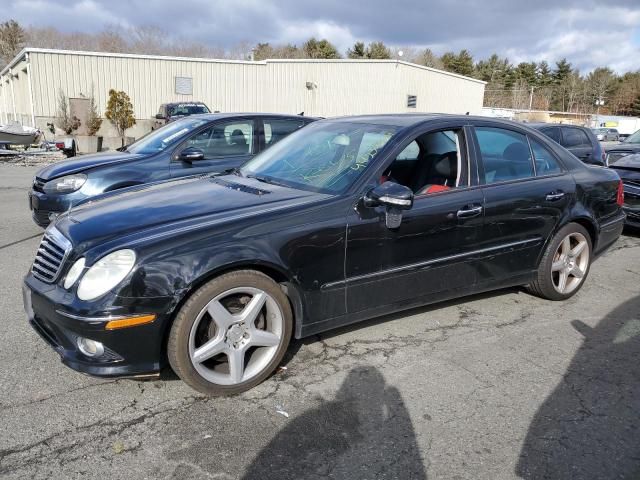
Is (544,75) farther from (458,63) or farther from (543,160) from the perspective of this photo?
(543,160)

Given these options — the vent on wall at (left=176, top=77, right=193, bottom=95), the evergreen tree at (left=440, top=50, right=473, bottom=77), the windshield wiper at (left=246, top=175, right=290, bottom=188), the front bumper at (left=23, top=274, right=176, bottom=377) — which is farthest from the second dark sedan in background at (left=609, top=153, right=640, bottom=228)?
the evergreen tree at (left=440, top=50, right=473, bottom=77)

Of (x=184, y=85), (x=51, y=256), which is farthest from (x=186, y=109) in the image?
(x=51, y=256)

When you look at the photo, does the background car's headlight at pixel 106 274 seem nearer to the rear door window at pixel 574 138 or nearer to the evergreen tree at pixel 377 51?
the rear door window at pixel 574 138

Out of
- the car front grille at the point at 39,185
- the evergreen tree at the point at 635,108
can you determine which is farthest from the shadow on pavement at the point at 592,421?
the evergreen tree at the point at 635,108

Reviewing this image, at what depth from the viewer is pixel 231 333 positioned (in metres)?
3.11

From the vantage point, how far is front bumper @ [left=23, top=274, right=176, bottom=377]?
2766 mm

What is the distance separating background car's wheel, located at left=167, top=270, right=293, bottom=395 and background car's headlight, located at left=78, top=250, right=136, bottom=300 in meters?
0.37

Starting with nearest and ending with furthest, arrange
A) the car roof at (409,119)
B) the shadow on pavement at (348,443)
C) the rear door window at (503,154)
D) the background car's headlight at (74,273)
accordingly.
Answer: the shadow on pavement at (348,443) → the background car's headlight at (74,273) → the car roof at (409,119) → the rear door window at (503,154)

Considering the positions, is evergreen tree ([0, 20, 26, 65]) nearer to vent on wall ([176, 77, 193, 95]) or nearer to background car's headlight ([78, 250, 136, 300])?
vent on wall ([176, 77, 193, 95])

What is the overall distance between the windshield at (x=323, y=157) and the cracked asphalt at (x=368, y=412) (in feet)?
3.80

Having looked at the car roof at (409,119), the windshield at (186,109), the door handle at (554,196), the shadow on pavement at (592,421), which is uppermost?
the windshield at (186,109)

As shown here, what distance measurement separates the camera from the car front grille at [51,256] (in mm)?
3033

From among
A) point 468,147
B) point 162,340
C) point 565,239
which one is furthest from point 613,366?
point 162,340

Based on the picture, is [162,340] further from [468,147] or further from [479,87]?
[479,87]
